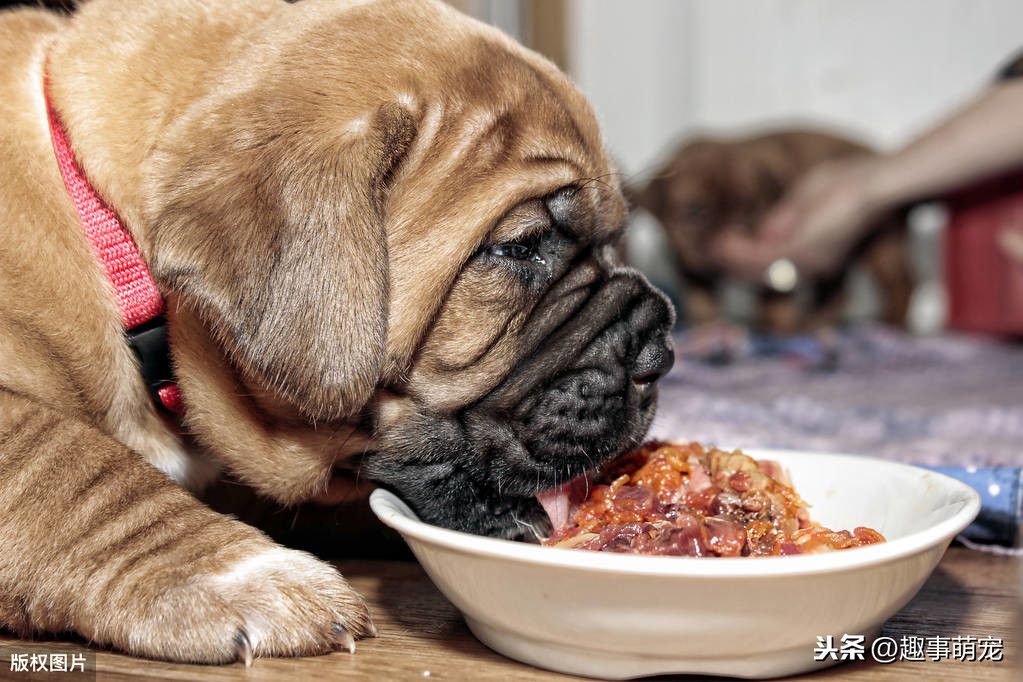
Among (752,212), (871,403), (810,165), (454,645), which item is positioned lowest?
(752,212)

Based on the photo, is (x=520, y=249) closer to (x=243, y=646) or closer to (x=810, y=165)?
(x=243, y=646)

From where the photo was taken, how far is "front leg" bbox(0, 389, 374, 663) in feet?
4.75

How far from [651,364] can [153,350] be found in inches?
33.6

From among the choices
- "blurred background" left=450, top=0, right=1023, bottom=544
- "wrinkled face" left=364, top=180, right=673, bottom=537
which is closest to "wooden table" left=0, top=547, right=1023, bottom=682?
"wrinkled face" left=364, top=180, right=673, bottom=537

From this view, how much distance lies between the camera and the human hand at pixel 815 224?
5.50 m

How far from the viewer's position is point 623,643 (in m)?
1.31

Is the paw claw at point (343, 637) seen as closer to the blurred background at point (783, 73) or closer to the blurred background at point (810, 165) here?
the blurred background at point (810, 165)

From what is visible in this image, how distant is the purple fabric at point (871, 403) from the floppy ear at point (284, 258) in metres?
0.88

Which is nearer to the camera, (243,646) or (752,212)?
(243,646)

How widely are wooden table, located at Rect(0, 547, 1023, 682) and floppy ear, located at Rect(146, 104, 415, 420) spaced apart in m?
0.36

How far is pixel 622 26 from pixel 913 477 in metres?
6.50

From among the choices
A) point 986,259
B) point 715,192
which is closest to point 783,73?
point 715,192

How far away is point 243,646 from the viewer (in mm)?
1424

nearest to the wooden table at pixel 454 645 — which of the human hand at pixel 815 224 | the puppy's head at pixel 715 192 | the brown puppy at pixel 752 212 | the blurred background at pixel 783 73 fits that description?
the human hand at pixel 815 224
